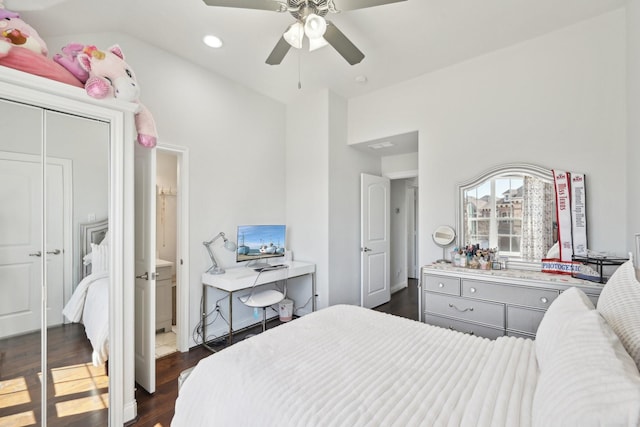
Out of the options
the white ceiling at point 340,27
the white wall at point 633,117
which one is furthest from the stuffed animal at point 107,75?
the white wall at point 633,117

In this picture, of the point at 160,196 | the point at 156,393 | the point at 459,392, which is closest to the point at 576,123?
the point at 459,392

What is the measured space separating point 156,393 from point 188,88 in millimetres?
2786

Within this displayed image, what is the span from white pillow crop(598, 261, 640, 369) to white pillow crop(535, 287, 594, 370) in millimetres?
68

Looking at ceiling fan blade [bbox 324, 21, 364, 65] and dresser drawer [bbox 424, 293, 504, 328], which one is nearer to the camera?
ceiling fan blade [bbox 324, 21, 364, 65]

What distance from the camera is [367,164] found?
4.19 m

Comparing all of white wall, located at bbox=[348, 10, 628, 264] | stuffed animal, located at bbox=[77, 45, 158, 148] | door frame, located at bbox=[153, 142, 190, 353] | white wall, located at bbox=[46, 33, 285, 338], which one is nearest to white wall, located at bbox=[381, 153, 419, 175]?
white wall, located at bbox=[348, 10, 628, 264]

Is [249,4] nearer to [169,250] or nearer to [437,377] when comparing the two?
[437,377]

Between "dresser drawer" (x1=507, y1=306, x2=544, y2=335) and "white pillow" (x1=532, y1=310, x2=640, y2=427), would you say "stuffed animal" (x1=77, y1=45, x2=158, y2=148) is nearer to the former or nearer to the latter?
"white pillow" (x1=532, y1=310, x2=640, y2=427)

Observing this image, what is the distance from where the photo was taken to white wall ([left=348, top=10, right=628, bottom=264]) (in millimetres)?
2205

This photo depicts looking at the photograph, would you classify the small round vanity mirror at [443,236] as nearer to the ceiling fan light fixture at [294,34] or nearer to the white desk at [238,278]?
the white desk at [238,278]

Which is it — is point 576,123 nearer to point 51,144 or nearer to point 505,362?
point 505,362

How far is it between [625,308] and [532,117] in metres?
2.22

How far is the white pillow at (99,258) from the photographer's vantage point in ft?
5.41

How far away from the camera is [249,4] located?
1.74 metres
